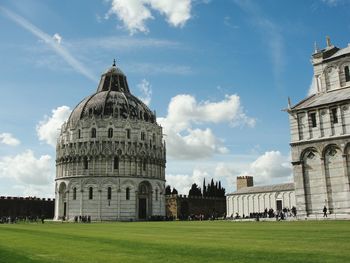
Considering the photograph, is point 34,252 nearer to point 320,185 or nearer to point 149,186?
point 320,185

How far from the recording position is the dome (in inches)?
Result: 2931

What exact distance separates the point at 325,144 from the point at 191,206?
47307 mm

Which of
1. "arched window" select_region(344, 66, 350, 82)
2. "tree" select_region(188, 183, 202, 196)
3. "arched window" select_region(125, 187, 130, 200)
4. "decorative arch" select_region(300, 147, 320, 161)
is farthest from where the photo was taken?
"tree" select_region(188, 183, 202, 196)

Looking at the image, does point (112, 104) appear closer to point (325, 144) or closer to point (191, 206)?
point (191, 206)

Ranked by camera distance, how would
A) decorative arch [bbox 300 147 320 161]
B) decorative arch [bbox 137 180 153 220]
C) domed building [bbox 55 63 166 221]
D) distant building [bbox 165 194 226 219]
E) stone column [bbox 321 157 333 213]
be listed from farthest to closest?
1. distant building [bbox 165 194 226 219]
2. decorative arch [bbox 137 180 153 220]
3. domed building [bbox 55 63 166 221]
4. decorative arch [bbox 300 147 320 161]
5. stone column [bbox 321 157 333 213]

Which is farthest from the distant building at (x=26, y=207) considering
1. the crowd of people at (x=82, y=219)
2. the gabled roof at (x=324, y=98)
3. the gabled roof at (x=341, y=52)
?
the gabled roof at (x=341, y=52)

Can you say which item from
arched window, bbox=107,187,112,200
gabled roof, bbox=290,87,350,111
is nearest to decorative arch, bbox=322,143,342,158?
gabled roof, bbox=290,87,350,111

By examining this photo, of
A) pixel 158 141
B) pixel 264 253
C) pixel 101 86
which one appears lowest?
pixel 264 253

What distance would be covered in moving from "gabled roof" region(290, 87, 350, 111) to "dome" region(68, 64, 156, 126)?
38.0 meters

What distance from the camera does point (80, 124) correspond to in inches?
2884

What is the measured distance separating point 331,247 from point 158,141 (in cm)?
6595

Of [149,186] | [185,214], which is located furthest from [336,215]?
[185,214]

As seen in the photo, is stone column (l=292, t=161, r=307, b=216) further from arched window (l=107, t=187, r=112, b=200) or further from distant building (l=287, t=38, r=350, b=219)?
arched window (l=107, t=187, r=112, b=200)

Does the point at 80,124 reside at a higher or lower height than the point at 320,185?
higher
